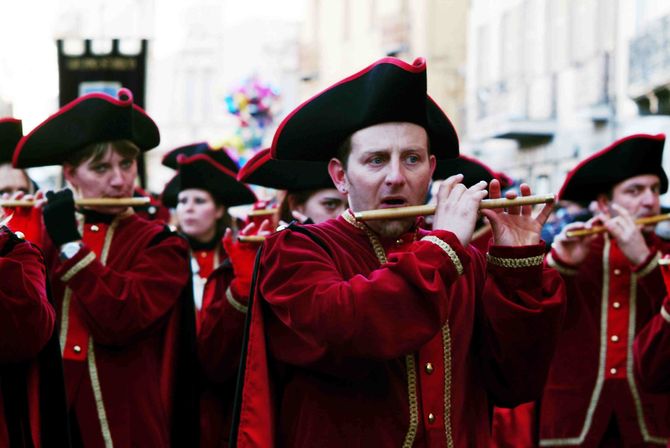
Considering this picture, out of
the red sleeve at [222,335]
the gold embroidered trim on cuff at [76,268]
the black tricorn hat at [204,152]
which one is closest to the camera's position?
the gold embroidered trim on cuff at [76,268]

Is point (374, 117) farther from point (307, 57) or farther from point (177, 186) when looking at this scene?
point (307, 57)

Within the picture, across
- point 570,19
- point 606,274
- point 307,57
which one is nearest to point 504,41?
point 570,19

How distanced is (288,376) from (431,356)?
0.49 metres

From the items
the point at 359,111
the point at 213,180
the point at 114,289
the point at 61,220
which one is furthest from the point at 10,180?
the point at 359,111

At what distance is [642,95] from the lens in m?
18.6

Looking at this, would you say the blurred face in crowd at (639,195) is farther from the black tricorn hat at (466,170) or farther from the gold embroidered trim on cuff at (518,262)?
the gold embroidered trim on cuff at (518,262)

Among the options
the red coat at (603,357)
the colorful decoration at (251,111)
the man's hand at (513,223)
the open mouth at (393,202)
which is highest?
the colorful decoration at (251,111)

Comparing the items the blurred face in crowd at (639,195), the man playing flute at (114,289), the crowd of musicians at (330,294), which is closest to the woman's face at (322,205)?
the crowd of musicians at (330,294)

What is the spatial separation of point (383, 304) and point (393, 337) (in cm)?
10

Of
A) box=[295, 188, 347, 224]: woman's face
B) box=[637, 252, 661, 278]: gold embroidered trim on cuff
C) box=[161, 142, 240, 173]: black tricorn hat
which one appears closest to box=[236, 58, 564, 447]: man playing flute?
box=[295, 188, 347, 224]: woman's face

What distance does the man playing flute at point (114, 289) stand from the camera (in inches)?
215

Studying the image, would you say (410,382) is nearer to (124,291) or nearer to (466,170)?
(124,291)

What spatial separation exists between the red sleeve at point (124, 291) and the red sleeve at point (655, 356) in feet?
7.22

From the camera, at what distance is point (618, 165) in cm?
682
